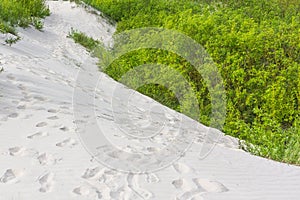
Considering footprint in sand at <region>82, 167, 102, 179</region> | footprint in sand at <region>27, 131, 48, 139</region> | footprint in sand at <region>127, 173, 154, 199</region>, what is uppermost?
footprint in sand at <region>127, 173, 154, 199</region>

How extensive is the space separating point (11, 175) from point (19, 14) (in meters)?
8.63

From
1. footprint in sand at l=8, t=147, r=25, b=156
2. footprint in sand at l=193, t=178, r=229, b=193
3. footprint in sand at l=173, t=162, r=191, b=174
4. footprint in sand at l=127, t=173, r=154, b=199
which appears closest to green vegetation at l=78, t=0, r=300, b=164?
footprint in sand at l=173, t=162, r=191, b=174

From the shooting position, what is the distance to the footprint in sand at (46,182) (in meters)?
3.35

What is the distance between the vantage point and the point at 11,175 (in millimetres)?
A: 3535

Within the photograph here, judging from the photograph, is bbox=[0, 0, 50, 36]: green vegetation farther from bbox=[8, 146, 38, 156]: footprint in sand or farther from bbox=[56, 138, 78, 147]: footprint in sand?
bbox=[8, 146, 38, 156]: footprint in sand

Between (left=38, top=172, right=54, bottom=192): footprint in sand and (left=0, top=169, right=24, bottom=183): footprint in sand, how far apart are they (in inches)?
8.0

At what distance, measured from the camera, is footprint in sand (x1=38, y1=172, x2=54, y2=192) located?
11.0ft

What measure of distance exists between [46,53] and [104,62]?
1455 millimetres

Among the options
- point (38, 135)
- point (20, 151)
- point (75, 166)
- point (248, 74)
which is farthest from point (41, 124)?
point (248, 74)

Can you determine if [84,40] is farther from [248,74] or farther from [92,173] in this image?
[92,173]

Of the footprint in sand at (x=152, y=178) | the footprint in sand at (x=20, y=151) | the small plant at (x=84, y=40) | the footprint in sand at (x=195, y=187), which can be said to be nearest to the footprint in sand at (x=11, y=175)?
the footprint in sand at (x=20, y=151)

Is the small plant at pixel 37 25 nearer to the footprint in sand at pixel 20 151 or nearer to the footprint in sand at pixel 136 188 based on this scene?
the footprint in sand at pixel 20 151

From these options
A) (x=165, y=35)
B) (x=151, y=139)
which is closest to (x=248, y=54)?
(x=165, y=35)

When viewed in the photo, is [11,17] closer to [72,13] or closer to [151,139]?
[72,13]
